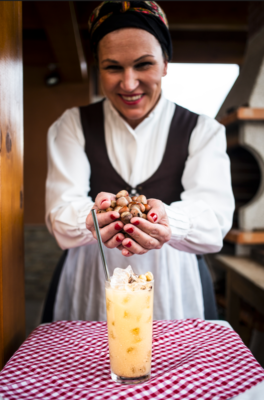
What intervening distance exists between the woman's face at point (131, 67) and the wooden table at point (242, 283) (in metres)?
1.12

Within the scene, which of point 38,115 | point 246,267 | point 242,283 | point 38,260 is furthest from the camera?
point 38,260

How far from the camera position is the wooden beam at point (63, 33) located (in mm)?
2598

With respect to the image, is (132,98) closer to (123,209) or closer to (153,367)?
(123,209)

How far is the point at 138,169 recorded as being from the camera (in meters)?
1.41

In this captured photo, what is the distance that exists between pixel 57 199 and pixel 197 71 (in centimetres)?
348

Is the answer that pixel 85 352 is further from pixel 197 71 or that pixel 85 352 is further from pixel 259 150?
pixel 197 71

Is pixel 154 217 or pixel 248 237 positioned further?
pixel 248 237

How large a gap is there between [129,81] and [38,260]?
392cm

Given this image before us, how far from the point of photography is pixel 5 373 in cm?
74

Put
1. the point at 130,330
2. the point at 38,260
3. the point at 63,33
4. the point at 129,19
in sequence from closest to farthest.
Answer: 1. the point at 130,330
2. the point at 129,19
3. the point at 63,33
4. the point at 38,260

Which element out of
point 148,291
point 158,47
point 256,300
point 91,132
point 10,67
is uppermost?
point 158,47

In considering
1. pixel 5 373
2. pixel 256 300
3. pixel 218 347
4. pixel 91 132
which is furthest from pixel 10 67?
pixel 256 300

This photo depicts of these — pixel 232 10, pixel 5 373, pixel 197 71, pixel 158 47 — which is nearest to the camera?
pixel 5 373

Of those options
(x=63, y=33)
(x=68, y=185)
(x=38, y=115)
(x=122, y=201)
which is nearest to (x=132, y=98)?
(x=68, y=185)
